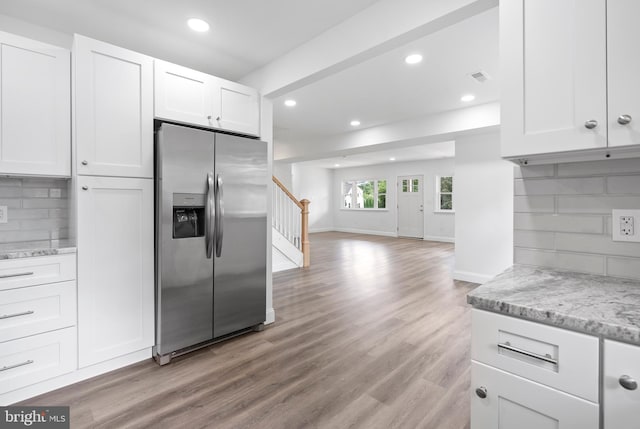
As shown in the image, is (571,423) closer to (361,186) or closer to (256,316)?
(256,316)

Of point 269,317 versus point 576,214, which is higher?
point 576,214

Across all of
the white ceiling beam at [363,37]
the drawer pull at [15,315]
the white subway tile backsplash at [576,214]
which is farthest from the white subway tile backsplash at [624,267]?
the drawer pull at [15,315]

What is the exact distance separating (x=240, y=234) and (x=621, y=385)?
7.69ft

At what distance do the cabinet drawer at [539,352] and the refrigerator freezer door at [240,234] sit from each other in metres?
1.96

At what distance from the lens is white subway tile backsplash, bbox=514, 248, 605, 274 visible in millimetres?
1313

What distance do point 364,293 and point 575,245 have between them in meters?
2.88

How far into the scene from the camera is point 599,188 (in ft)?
4.28

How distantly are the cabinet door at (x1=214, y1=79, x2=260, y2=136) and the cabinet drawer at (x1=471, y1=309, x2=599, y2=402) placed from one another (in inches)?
94.5

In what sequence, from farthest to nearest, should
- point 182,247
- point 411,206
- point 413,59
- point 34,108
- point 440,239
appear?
point 411,206 → point 440,239 → point 413,59 → point 182,247 → point 34,108

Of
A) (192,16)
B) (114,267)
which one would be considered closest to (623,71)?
(192,16)

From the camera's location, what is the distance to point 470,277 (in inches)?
182

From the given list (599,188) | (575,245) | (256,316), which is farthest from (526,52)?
(256,316)

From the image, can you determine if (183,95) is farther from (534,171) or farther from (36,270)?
(534,171)

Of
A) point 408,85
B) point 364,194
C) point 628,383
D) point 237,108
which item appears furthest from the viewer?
point 364,194
